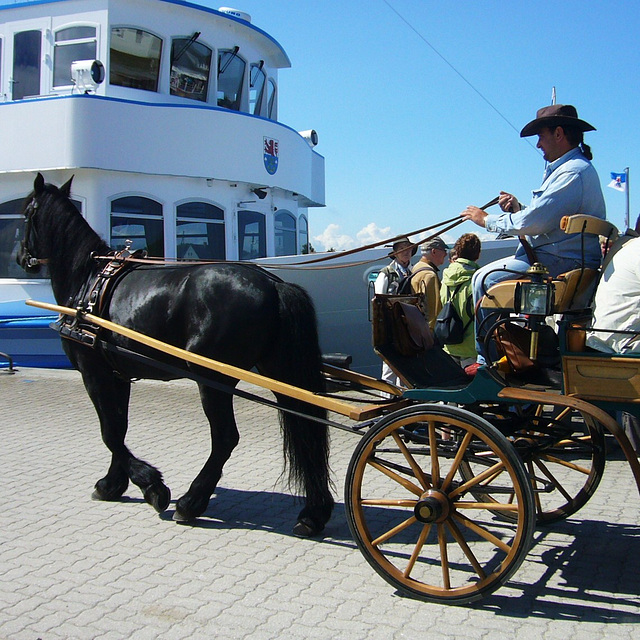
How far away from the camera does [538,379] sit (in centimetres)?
376

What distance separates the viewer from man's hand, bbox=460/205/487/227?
3.98 metres

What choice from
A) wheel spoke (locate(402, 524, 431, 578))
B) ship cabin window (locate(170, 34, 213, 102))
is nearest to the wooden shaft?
wheel spoke (locate(402, 524, 431, 578))

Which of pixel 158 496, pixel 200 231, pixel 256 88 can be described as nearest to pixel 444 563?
pixel 158 496

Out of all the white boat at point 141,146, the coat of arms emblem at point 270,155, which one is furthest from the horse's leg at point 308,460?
the coat of arms emblem at point 270,155

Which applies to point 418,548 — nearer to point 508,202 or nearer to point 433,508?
point 433,508

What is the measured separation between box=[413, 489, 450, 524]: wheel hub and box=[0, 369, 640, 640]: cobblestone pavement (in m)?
0.44

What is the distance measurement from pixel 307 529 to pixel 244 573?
2.09ft

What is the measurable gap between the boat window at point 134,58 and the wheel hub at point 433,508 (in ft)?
31.2

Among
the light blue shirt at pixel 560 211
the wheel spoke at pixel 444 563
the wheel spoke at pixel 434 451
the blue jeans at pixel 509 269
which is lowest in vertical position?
the wheel spoke at pixel 444 563

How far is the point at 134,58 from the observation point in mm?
11266

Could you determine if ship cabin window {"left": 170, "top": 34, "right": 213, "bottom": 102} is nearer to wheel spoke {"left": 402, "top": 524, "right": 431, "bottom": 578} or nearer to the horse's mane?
the horse's mane

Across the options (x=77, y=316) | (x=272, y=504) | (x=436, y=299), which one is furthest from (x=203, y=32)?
(x=272, y=504)

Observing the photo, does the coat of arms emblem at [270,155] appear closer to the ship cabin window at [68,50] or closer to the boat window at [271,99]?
the boat window at [271,99]

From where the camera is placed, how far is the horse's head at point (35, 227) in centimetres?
568
